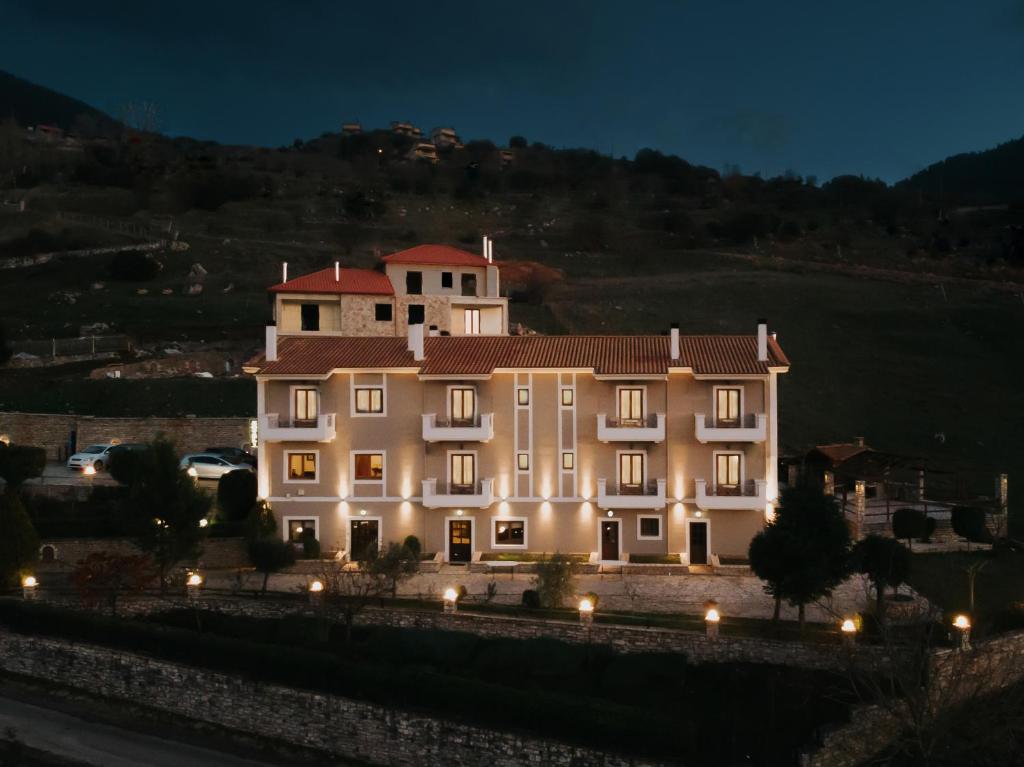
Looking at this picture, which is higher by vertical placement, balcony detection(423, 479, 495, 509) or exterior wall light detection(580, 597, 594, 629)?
balcony detection(423, 479, 495, 509)

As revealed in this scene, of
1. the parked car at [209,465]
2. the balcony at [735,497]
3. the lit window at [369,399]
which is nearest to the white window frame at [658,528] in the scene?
the balcony at [735,497]

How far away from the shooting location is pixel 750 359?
29.3m

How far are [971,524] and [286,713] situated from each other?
20480mm

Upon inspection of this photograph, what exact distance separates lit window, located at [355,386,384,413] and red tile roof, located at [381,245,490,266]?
40.9 ft

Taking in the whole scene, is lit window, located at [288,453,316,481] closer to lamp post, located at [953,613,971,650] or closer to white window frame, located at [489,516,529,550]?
white window frame, located at [489,516,529,550]

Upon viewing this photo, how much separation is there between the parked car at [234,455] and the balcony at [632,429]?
45.1 feet

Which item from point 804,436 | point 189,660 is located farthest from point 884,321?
point 189,660

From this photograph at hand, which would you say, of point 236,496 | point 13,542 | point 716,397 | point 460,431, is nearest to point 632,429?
point 716,397

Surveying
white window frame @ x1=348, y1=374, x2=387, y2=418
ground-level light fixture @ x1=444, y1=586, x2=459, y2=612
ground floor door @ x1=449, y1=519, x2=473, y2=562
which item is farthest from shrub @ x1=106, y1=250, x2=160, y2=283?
ground-level light fixture @ x1=444, y1=586, x2=459, y2=612

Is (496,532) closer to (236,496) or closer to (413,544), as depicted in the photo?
(413,544)

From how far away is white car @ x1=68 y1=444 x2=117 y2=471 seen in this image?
113ft

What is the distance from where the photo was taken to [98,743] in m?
20.0

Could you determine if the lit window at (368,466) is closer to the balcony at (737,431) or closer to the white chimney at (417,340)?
the white chimney at (417,340)

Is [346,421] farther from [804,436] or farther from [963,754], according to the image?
[804,436]
